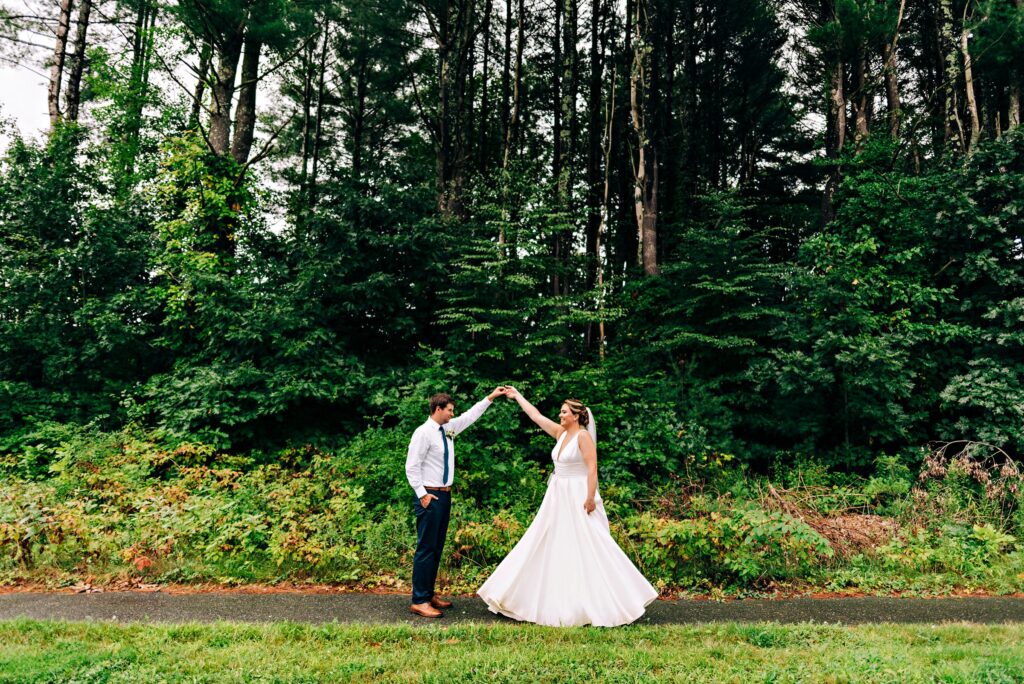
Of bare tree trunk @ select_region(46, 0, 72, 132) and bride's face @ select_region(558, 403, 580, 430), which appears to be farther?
bare tree trunk @ select_region(46, 0, 72, 132)

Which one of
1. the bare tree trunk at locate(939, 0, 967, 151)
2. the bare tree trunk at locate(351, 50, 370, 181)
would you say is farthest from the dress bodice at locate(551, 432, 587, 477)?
the bare tree trunk at locate(351, 50, 370, 181)

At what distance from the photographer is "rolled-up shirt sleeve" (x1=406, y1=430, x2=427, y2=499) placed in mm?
5262

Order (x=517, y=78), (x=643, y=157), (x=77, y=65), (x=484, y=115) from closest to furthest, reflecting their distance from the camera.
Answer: (x=643, y=157)
(x=77, y=65)
(x=517, y=78)
(x=484, y=115)

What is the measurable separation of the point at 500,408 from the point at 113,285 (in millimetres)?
8828

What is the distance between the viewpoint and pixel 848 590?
21.5 ft

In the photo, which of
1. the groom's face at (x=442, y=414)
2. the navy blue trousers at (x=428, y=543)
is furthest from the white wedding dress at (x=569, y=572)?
the groom's face at (x=442, y=414)

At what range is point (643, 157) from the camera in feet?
50.9

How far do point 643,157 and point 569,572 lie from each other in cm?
1272

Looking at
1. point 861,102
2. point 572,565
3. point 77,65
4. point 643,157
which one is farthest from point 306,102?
point 572,565

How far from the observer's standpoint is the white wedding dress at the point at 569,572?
16.7 ft

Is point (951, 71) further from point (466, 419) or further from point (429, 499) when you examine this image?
point (429, 499)

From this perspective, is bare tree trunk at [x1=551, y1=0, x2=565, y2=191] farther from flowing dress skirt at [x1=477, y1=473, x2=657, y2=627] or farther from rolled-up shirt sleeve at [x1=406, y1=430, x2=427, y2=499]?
flowing dress skirt at [x1=477, y1=473, x2=657, y2=627]

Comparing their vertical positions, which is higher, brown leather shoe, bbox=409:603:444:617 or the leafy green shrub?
the leafy green shrub

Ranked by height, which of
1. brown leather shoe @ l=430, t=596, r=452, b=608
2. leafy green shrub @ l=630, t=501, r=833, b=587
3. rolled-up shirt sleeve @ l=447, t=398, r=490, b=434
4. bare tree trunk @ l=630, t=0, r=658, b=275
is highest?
bare tree trunk @ l=630, t=0, r=658, b=275
